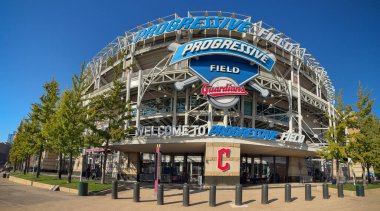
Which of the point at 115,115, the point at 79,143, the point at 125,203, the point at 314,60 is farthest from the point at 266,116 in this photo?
the point at 125,203

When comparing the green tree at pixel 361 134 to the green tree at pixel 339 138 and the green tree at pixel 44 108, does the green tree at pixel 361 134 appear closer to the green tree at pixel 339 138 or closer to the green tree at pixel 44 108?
the green tree at pixel 339 138


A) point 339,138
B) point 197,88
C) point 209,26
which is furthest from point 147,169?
point 339,138

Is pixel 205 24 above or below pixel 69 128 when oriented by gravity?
above

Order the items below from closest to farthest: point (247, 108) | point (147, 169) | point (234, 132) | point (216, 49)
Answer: point (234, 132) → point (216, 49) → point (247, 108) → point (147, 169)

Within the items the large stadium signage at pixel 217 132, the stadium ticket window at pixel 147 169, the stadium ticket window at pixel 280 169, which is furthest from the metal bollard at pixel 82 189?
the stadium ticket window at pixel 280 169

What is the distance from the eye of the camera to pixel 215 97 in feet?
98.8

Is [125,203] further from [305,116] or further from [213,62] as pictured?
[305,116]

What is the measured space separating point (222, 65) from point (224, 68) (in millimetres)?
404

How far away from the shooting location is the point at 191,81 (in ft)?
103

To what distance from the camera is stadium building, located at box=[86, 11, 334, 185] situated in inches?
1133

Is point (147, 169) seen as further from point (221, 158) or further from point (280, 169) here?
point (280, 169)

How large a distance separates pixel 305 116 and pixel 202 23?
2337 centimetres

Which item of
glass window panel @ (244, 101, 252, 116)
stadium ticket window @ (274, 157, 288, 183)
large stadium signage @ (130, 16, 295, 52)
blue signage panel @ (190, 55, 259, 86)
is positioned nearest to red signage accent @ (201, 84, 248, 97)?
blue signage panel @ (190, 55, 259, 86)

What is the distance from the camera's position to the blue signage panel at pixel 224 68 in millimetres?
31125
